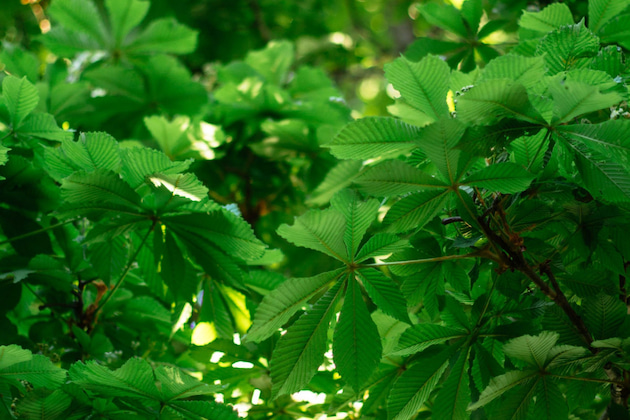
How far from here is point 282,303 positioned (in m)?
0.72

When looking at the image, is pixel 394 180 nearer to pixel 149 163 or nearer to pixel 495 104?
pixel 495 104

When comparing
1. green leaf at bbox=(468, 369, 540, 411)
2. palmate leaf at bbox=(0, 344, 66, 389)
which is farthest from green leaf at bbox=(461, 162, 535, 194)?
palmate leaf at bbox=(0, 344, 66, 389)

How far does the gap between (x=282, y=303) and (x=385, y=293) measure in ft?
0.45

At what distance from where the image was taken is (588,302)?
734 mm

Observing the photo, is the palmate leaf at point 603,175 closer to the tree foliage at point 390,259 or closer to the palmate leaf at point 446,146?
the tree foliage at point 390,259

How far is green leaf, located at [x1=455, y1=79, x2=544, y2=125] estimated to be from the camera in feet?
2.09

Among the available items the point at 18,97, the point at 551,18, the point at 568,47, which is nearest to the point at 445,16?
the point at 551,18

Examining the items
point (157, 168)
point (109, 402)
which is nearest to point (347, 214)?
point (157, 168)

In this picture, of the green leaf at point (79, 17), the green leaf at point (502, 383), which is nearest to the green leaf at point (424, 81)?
the green leaf at point (502, 383)

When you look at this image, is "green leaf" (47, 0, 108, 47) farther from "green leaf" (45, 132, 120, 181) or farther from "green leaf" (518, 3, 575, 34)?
"green leaf" (518, 3, 575, 34)

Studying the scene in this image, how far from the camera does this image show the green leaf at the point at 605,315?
721mm

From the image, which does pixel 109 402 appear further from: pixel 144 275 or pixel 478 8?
pixel 478 8

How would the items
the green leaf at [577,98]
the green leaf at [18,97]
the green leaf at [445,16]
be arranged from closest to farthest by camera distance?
the green leaf at [577,98] → the green leaf at [18,97] → the green leaf at [445,16]

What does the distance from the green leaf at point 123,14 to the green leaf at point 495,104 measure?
4.43ft
